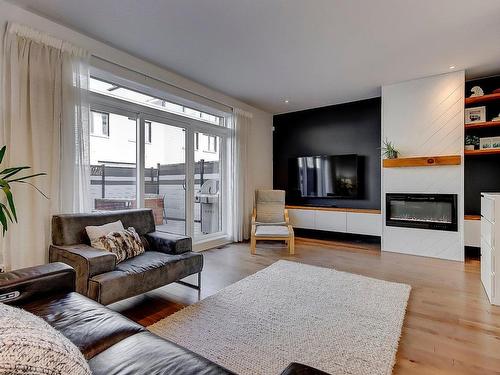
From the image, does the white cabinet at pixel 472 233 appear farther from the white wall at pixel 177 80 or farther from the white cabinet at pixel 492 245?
the white wall at pixel 177 80

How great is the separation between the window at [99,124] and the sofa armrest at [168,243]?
134 centimetres

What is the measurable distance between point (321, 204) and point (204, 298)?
357 cm

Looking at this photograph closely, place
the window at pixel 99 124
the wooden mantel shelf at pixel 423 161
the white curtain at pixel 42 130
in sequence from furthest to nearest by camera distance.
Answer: the wooden mantel shelf at pixel 423 161 → the window at pixel 99 124 → the white curtain at pixel 42 130

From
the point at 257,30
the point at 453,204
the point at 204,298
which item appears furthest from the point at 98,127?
the point at 453,204

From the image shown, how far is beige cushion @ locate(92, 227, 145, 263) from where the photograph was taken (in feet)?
7.67

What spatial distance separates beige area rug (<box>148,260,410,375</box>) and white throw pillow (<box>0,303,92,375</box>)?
47.4 inches

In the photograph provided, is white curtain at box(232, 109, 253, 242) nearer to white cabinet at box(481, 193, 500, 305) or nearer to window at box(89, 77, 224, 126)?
window at box(89, 77, 224, 126)

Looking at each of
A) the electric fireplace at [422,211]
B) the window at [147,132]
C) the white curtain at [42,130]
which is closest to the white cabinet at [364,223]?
the electric fireplace at [422,211]

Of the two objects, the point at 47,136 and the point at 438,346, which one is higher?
the point at 47,136

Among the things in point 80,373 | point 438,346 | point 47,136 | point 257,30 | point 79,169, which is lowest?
point 438,346

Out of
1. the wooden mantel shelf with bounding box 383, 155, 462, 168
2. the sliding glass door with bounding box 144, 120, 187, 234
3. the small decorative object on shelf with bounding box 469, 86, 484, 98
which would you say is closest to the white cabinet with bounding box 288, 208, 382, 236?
the wooden mantel shelf with bounding box 383, 155, 462, 168

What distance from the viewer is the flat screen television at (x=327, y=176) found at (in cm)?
507

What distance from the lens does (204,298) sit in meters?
2.54

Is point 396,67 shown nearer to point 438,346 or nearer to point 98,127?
point 438,346
